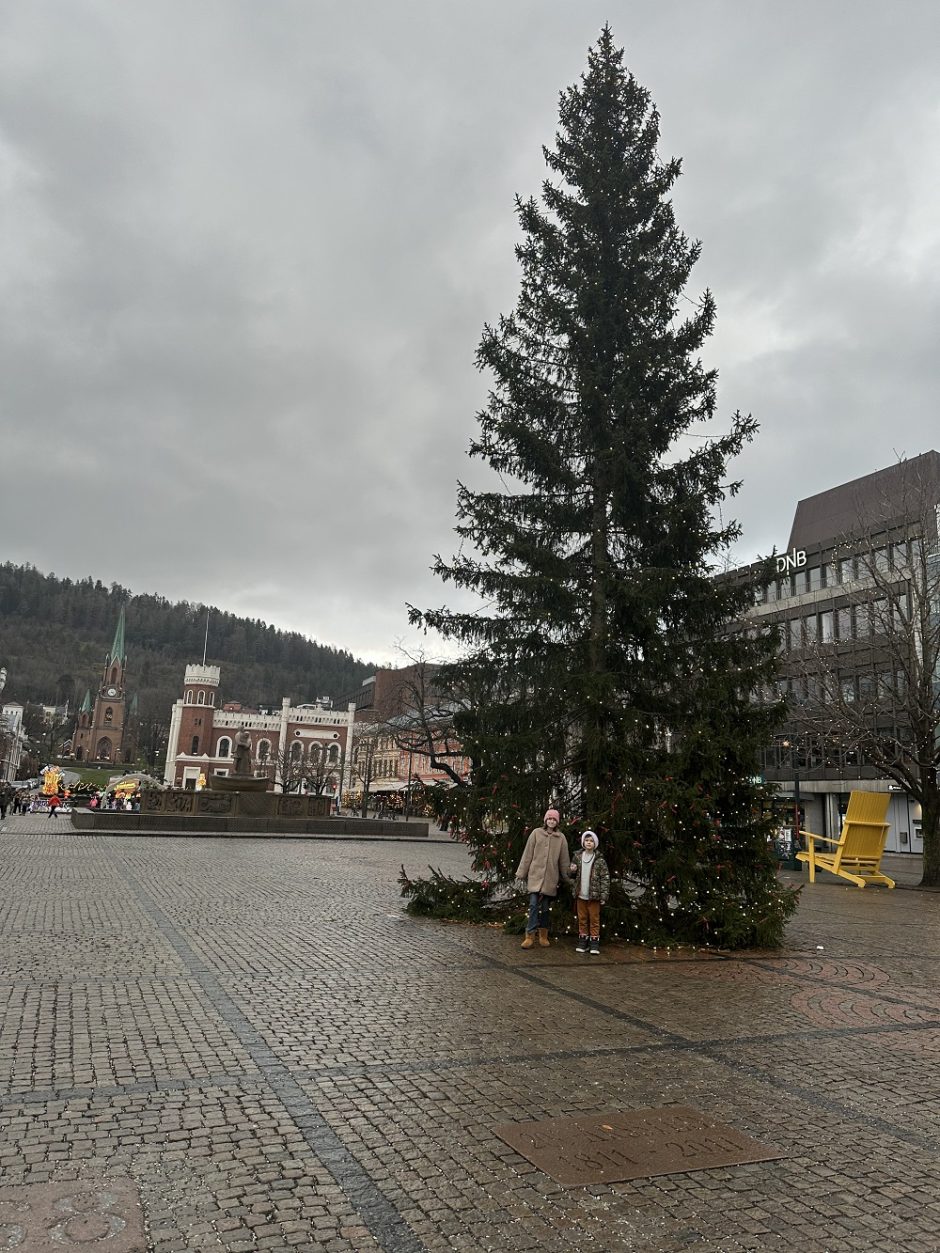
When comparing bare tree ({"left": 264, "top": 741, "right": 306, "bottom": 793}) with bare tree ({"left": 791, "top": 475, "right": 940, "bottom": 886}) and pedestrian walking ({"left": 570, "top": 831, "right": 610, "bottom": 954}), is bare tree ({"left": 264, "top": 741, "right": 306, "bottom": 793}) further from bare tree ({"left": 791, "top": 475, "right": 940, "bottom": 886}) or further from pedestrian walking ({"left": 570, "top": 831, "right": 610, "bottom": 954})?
pedestrian walking ({"left": 570, "top": 831, "right": 610, "bottom": 954})

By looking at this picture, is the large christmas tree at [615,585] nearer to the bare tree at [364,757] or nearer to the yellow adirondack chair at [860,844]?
the yellow adirondack chair at [860,844]

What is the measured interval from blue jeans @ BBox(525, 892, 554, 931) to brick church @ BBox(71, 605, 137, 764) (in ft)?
546

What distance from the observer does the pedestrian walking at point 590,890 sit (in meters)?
10.4

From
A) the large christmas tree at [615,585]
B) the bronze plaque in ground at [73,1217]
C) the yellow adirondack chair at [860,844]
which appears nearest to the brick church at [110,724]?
the yellow adirondack chair at [860,844]

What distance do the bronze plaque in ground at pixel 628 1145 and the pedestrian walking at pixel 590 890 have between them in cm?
533

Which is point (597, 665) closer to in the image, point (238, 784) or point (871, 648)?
point (871, 648)

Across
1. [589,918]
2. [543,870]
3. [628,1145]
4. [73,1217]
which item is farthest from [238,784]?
[73,1217]

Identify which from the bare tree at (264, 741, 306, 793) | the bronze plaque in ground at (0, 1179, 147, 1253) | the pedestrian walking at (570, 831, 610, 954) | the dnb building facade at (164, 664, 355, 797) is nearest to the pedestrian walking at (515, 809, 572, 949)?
the pedestrian walking at (570, 831, 610, 954)

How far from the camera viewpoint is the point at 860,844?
73.8 feet

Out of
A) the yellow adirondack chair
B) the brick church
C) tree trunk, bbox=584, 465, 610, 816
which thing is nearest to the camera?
tree trunk, bbox=584, 465, 610, 816

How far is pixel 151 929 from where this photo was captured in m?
10.7

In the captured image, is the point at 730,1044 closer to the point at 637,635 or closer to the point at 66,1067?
the point at 66,1067

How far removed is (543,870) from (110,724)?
174 metres

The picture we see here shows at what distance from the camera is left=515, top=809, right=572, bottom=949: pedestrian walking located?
10.6 m
